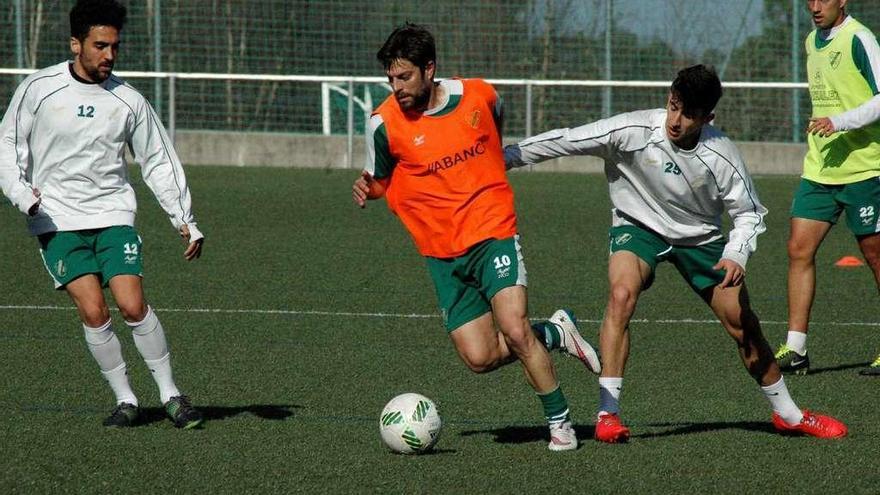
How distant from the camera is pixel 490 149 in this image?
21.6 feet

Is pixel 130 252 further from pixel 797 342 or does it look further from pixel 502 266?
pixel 797 342

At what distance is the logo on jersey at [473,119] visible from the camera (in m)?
6.54

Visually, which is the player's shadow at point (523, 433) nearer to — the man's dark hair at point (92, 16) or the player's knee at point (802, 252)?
the player's knee at point (802, 252)

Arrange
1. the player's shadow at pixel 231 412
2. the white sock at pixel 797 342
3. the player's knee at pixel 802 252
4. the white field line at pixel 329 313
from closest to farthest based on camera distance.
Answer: the player's shadow at pixel 231 412 < the white sock at pixel 797 342 < the player's knee at pixel 802 252 < the white field line at pixel 329 313

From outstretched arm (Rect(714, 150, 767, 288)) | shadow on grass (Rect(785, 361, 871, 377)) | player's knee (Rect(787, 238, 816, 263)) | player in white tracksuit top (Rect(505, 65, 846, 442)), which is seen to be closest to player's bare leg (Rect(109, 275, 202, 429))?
player in white tracksuit top (Rect(505, 65, 846, 442))

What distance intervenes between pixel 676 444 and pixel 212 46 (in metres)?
18.0

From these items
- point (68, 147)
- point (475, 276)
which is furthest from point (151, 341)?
point (475, 276)

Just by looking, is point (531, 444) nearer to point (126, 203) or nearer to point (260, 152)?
point (126, 203)

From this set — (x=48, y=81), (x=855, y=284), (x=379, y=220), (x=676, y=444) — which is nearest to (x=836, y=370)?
(x=676, y=444)

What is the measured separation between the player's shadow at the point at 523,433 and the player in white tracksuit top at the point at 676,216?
255mm

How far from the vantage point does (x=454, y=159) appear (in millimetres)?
6500

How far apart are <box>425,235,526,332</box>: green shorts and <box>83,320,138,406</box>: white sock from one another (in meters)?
1.55

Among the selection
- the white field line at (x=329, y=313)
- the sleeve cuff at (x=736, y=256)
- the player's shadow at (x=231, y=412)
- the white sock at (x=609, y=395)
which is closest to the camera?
the sleeve cuff at (x=736, y=256)

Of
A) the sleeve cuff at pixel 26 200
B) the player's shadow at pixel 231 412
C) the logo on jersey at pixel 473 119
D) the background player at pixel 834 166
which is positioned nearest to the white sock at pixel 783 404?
the background player at pixel 834 166
